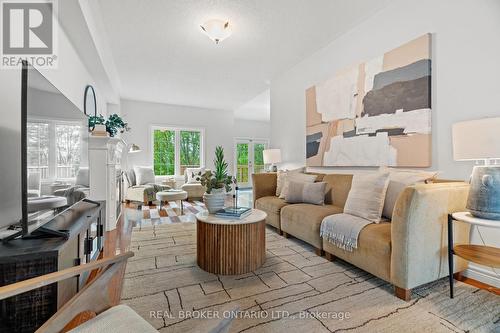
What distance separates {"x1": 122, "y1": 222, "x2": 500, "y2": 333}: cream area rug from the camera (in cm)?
146

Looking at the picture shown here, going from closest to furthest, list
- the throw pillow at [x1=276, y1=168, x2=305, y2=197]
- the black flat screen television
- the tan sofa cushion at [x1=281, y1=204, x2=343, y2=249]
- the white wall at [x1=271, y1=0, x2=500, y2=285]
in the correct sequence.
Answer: the black flat screen television → the white wall at [x1=271, y1=0, x2=500, y2=285] → the tan sofa cushion at [x1=281, y1=204, x2=343, y2=249] → the throw pillow at [x1=276, y1=168, x2=305, y2=197]

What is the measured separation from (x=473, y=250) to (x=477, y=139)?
2.59ft

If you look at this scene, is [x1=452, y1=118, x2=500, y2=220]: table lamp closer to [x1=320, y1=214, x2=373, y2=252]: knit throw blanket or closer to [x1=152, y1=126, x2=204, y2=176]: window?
[x1=320, y1=214, x2=373, y2=252]: knit throw blanket

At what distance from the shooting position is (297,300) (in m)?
1.72

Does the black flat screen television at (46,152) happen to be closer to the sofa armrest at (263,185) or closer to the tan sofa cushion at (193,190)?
the sofa armrest at (263,185)

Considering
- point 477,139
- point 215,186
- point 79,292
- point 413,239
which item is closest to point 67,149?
point 215,186

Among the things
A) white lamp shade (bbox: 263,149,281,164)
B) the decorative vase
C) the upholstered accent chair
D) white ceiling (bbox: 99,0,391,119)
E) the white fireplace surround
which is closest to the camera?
the decorative vase

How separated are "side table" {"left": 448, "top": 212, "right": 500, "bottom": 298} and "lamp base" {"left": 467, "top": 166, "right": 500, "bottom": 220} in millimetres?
51

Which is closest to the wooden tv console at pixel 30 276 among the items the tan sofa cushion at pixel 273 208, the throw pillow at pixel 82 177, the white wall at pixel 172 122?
the throw pillow at pixel 82 177

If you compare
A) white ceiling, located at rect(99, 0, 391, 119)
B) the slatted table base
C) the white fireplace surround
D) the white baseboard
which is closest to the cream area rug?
the slatted table base

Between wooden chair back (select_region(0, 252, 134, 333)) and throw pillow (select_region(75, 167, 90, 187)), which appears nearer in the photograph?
wooden chair back (select_region(0, 252, 134, 333))

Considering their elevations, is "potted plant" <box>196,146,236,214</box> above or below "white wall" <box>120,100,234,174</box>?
below

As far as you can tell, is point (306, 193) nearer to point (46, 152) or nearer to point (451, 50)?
point (451, 50)

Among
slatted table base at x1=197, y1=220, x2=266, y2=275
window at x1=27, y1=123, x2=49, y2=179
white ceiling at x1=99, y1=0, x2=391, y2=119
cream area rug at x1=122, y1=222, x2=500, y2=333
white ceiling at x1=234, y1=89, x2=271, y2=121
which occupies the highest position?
white ceiling at x1=234, y1=89, x2=271, y2=121
